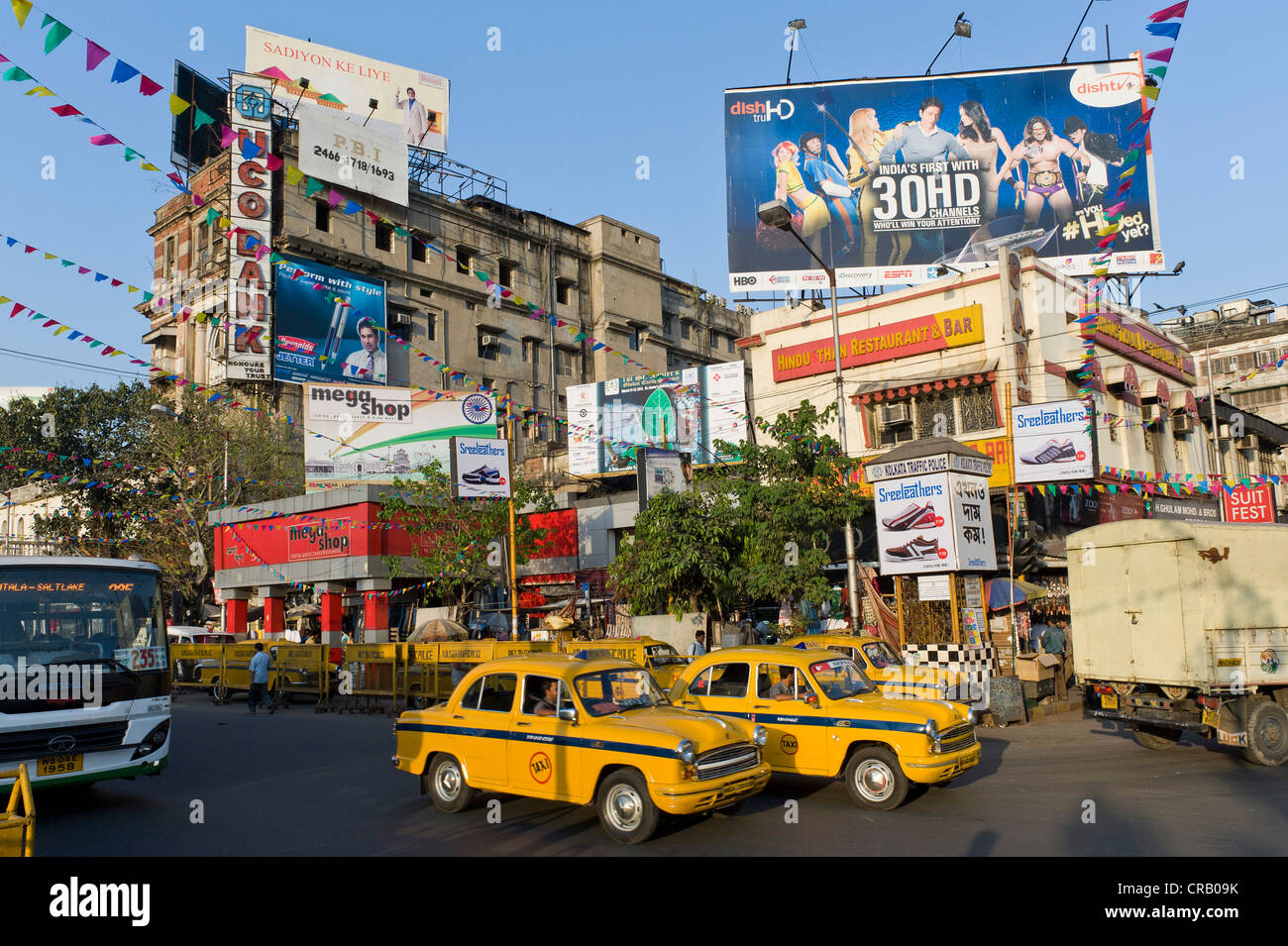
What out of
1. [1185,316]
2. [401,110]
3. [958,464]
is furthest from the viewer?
[1185,316]

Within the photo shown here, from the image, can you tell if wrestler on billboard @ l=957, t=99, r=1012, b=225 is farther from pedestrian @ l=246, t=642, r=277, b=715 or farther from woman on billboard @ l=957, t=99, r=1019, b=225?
pedestrian @ l=246, t=642, r=277, b=715

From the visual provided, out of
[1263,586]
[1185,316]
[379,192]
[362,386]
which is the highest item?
[379,192]

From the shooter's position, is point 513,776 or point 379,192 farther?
point 379,192

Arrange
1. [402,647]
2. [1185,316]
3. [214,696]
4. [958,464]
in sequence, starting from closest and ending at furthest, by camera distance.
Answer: [958,464], [402,647], [214,696], [1185,316]

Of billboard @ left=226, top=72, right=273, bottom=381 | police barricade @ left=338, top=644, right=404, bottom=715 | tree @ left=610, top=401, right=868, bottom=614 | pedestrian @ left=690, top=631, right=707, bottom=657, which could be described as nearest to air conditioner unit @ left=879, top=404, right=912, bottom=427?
tree @ left=610, top=401, right=868, bottom=614

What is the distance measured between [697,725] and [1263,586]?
8.20 metres

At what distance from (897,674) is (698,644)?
7.30 meters

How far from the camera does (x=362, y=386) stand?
3822 centimetres

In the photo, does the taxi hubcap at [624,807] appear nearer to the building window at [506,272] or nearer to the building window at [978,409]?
the building window at [978,409]

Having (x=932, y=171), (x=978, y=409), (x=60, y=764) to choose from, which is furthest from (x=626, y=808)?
(x=932, y=171)

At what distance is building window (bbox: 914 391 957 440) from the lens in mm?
25906

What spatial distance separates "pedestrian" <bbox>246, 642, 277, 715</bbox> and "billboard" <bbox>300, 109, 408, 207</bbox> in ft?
94.8

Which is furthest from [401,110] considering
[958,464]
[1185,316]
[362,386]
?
[1185,316]
